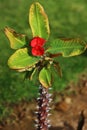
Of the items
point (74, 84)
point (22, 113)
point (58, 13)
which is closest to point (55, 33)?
point (58, 13)

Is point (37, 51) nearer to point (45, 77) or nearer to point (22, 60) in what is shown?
point (22, 60)

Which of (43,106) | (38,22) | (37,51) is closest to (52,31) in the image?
(43,106)

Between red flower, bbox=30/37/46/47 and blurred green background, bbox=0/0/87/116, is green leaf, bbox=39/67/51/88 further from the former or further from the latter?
blurred green background, bbox=0/0/87/116

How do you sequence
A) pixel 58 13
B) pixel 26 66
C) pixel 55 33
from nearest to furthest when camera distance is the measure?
pixel 26 66
pixel 55 33
pixel 58 13

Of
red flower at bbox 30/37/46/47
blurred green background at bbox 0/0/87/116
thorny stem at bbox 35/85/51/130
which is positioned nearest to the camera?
red flower at bbox 30/37/46/47

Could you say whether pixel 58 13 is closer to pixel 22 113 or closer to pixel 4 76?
pixel 4 76

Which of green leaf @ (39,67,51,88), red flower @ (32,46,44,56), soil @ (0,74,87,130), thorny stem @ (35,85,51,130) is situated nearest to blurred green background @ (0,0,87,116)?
soil @ (0,74,87,130)
